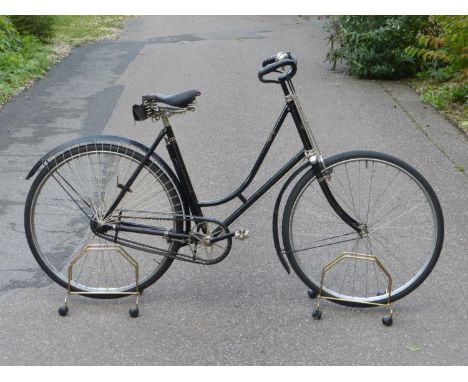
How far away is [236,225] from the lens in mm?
5812

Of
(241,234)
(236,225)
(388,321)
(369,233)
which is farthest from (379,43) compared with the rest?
(388,321)

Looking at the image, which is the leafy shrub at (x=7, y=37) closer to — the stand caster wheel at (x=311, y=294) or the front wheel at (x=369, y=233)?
the front wheel at (x=369, y=233)

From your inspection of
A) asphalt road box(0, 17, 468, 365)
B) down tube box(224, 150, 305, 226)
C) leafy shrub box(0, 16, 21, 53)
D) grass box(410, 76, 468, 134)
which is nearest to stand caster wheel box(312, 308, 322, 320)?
asphalt road box(0, 17, 468, 365)

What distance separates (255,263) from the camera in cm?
504

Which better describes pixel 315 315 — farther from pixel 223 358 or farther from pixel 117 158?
pixel 117 158

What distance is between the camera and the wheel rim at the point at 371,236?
4371 mm

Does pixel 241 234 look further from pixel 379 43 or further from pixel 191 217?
pixel 379 43

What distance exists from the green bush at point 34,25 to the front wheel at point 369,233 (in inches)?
360

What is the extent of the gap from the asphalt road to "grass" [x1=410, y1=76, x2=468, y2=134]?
157 millimetres

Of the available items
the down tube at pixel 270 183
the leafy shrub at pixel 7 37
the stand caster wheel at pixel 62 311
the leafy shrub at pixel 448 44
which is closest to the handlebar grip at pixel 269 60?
the down tube at pixel 270 183

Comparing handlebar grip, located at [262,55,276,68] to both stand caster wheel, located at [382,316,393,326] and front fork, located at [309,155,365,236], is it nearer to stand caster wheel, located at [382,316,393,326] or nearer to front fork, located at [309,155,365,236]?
front fork, located at [309,155,365,236]

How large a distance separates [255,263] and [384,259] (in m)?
0.88

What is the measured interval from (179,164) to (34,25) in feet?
34.1

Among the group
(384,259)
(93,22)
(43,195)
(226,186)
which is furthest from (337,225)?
(93,22)
